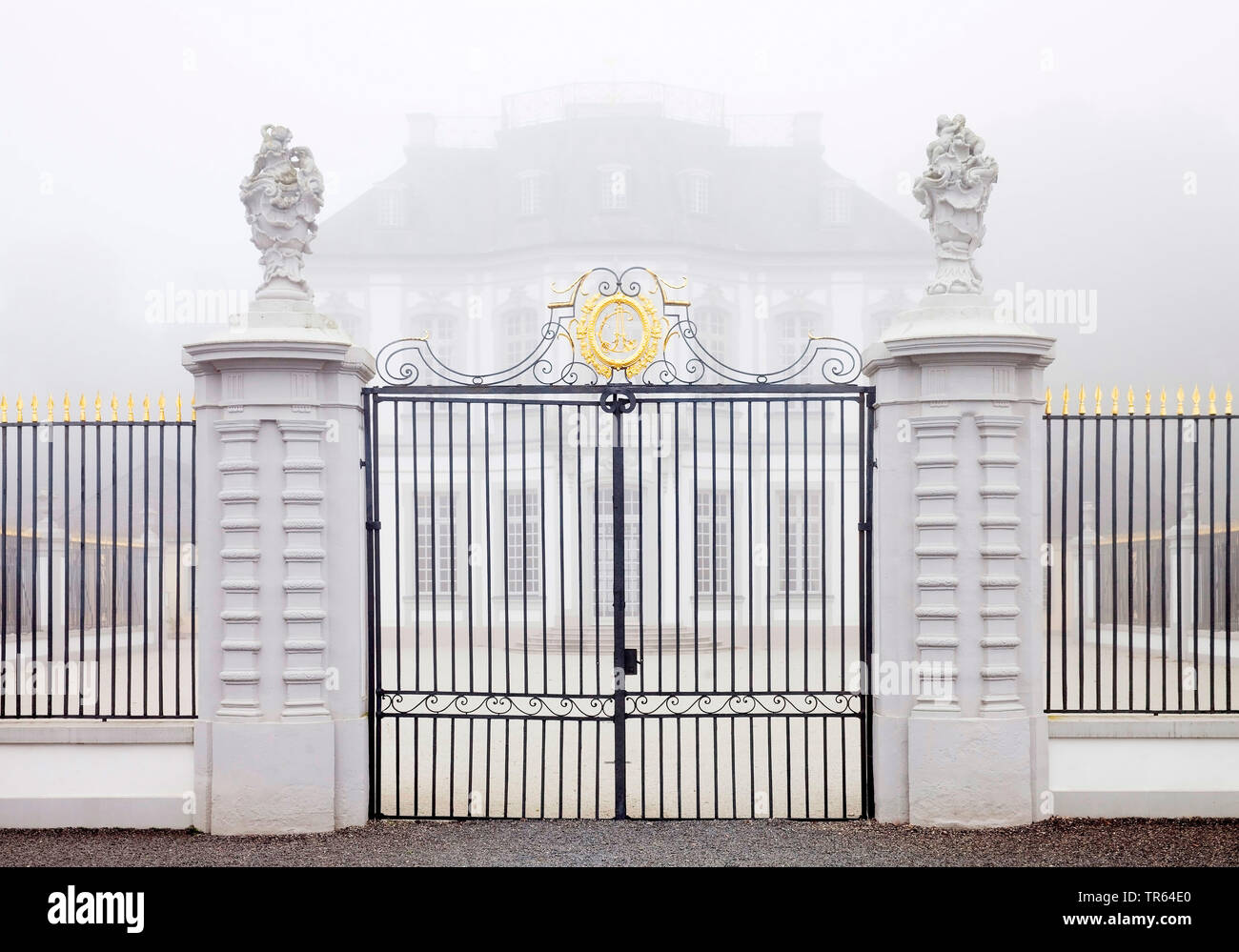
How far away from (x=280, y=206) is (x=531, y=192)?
83.6ft

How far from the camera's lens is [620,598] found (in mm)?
8430

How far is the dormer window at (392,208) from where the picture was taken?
33.2 m

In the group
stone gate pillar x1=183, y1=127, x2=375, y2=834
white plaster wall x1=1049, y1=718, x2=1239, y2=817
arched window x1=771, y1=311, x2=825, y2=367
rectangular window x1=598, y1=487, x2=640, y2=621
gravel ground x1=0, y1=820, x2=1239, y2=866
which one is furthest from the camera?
arched window x1=771, y1=311, x2=825, y2=367

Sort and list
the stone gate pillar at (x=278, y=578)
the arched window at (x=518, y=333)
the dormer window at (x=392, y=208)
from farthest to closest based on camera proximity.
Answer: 1. the dormer window at (x=392, y=208)
2. the arched window at (x=518, y=333)
3. the stone gate pillar at (x=278, y=578)

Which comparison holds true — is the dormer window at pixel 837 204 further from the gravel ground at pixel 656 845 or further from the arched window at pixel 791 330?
the gravel ground at pixel 656 845

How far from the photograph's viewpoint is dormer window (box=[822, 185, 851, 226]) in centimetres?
3381

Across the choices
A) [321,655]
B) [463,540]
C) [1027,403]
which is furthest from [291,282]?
[463,540]

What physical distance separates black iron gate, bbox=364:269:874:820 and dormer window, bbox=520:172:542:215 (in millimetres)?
4475

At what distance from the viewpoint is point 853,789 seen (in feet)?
32.3

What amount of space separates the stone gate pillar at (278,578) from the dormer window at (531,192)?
2521 centimetres

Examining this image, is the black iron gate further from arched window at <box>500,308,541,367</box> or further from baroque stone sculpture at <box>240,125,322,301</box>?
baroque stone sculpture at <box>240,125,322,301</box>

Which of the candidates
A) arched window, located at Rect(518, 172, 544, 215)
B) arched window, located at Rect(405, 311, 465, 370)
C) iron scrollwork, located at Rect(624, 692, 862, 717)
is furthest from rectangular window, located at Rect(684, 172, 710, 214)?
iron scrollwork, located at Rect(624, 692, 862, 717)

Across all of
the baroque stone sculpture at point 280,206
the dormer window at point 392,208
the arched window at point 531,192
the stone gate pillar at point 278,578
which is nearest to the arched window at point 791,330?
the arched window at point 531,192

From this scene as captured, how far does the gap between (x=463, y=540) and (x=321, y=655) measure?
60.0 ft
